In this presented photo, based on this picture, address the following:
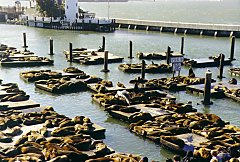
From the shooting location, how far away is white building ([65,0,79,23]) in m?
60.9

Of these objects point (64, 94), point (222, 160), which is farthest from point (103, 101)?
point (222, 160)

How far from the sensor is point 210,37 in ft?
171

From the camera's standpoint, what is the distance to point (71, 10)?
61.4 meters

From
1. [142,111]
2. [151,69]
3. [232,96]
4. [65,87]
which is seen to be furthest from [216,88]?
[65,87]

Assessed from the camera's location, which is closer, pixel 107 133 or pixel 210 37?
pixel 107 133

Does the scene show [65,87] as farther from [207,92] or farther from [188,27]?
[188,27]

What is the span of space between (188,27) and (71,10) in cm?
1815

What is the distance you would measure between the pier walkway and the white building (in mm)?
8210

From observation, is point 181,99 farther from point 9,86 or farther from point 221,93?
point 9,86

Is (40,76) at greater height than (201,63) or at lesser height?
lesser

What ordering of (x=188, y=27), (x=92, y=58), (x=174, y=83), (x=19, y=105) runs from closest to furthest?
(x=19, y=105) → (x=174, y=83) → (x=92, y=58) → (x=188, y=27)

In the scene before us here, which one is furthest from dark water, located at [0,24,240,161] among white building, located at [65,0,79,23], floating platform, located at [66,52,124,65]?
white building, located at [65,0,79,23]

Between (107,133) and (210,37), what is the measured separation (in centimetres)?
3904

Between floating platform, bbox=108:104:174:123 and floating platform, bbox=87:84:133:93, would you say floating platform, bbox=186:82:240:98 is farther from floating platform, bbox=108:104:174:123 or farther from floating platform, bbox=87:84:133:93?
floating platform, bbox=108:104:174:123
